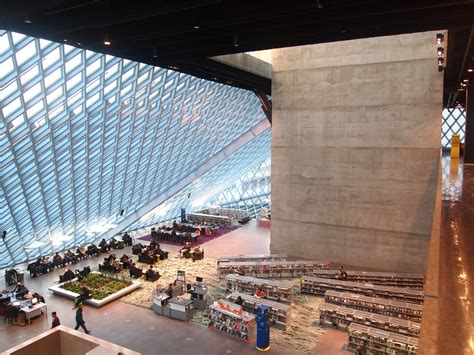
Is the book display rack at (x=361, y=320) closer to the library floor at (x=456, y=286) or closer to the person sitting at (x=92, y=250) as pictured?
the library floor at (x=456, y=286)

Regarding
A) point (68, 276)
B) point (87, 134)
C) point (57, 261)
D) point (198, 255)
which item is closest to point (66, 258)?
point (57, 261)

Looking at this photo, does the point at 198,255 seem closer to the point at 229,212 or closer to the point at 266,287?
the point at 266,287

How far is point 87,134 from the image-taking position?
21.7 metres

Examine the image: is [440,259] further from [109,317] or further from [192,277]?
[192,277]

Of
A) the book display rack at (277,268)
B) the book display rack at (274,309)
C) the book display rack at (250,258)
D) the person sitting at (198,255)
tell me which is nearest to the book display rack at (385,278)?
the book display rack at (277,268)

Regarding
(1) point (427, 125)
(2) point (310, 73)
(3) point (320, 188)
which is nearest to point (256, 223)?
(3) point (320, 188)

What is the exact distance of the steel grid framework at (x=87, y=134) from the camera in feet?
53.0

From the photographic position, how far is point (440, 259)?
165 inches

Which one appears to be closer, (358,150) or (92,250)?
(358,150)

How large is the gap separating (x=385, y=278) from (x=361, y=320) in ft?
18.4

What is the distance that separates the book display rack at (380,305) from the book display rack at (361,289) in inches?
44.7

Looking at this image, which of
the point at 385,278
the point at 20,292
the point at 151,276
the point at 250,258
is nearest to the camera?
the point at 20,292

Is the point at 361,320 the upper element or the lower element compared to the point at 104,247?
lower

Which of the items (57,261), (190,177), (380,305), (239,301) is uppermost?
(190,177)
